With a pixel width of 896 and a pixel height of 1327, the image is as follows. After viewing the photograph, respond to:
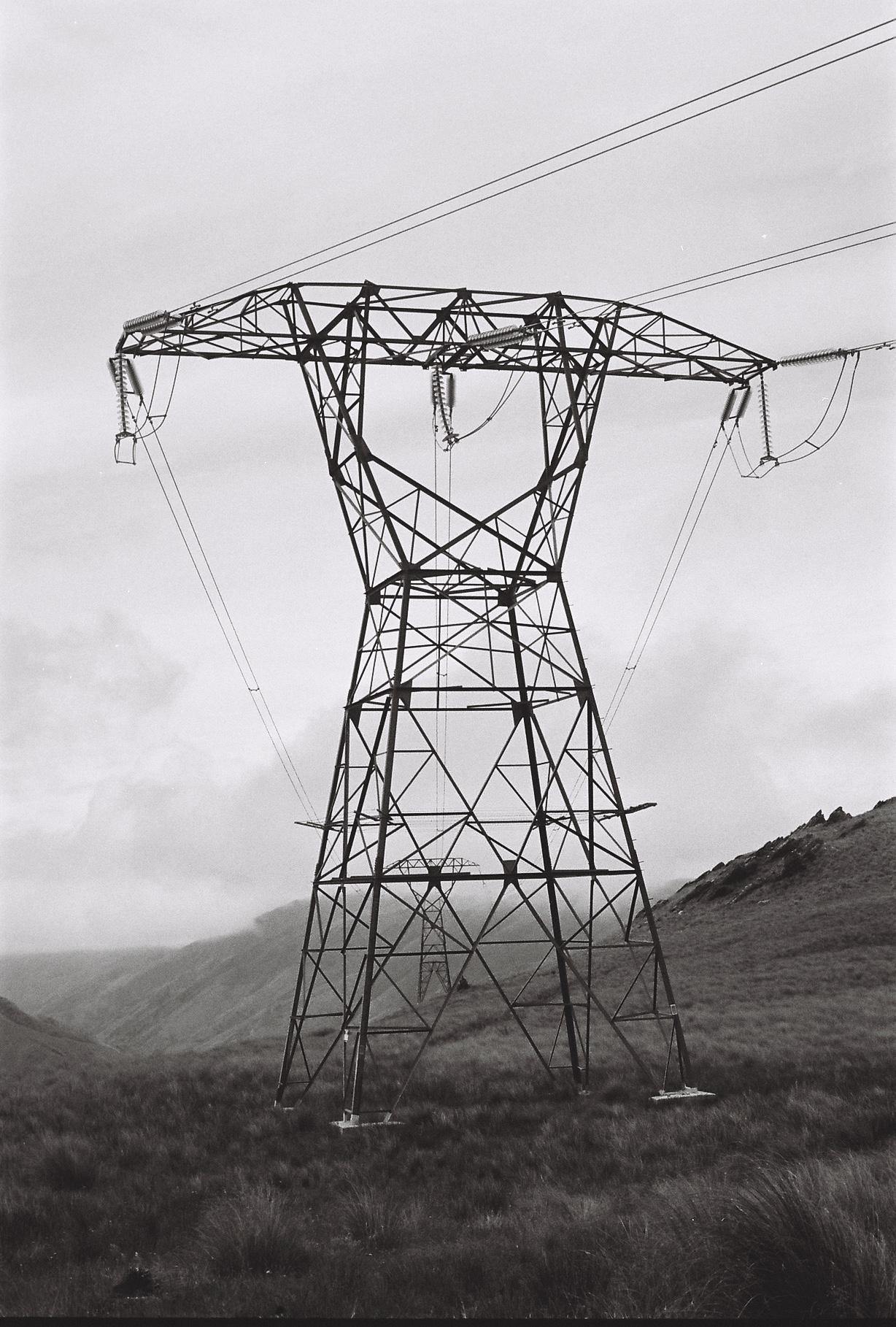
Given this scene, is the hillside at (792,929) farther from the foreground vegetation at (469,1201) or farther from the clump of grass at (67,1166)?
the clump of grass at (67,1166)

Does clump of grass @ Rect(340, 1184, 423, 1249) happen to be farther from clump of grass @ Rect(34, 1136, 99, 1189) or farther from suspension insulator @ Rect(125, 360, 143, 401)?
suspension insulator @ Rect(125, 360, 143, 401)

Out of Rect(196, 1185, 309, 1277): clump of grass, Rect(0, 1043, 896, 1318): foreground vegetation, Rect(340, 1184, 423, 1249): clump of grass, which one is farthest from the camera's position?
Rect(340, 1184, 423, 1249): clump of grass

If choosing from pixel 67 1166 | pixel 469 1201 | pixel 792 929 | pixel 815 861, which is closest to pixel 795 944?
pixel 792 929

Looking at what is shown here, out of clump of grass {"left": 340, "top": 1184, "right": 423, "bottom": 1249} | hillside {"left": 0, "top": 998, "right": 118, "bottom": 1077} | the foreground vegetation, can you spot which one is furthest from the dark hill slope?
hillside {"left": 0, "top": 998, "right": 118, "bottom": 1077}

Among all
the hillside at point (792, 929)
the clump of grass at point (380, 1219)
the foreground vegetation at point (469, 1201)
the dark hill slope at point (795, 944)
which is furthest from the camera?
the hillside at point (792, 929)

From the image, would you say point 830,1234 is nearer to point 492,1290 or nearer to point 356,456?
point 492,1290

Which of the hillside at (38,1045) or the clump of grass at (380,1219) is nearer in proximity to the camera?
the clump of grass at (380,1219)

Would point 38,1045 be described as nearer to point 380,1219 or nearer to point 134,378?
point 134,378

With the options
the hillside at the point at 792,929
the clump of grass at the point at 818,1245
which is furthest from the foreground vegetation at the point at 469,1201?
the hillside at the point at 792,929

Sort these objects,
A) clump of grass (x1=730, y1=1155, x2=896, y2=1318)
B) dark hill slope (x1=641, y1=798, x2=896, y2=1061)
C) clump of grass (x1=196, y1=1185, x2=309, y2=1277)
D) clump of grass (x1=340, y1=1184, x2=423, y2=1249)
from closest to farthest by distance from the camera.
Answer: clump of grass (x1=730, y1=1155, x2=896, y2=1318) → clump of grass (x1=196, y1=1185, x2=309, y2=1277) → clump of grass (x1=340, y1=1184, x2=423, y2=1249) → dark hill slope (x1=641, y1=798, x2=896, y2=1061)
